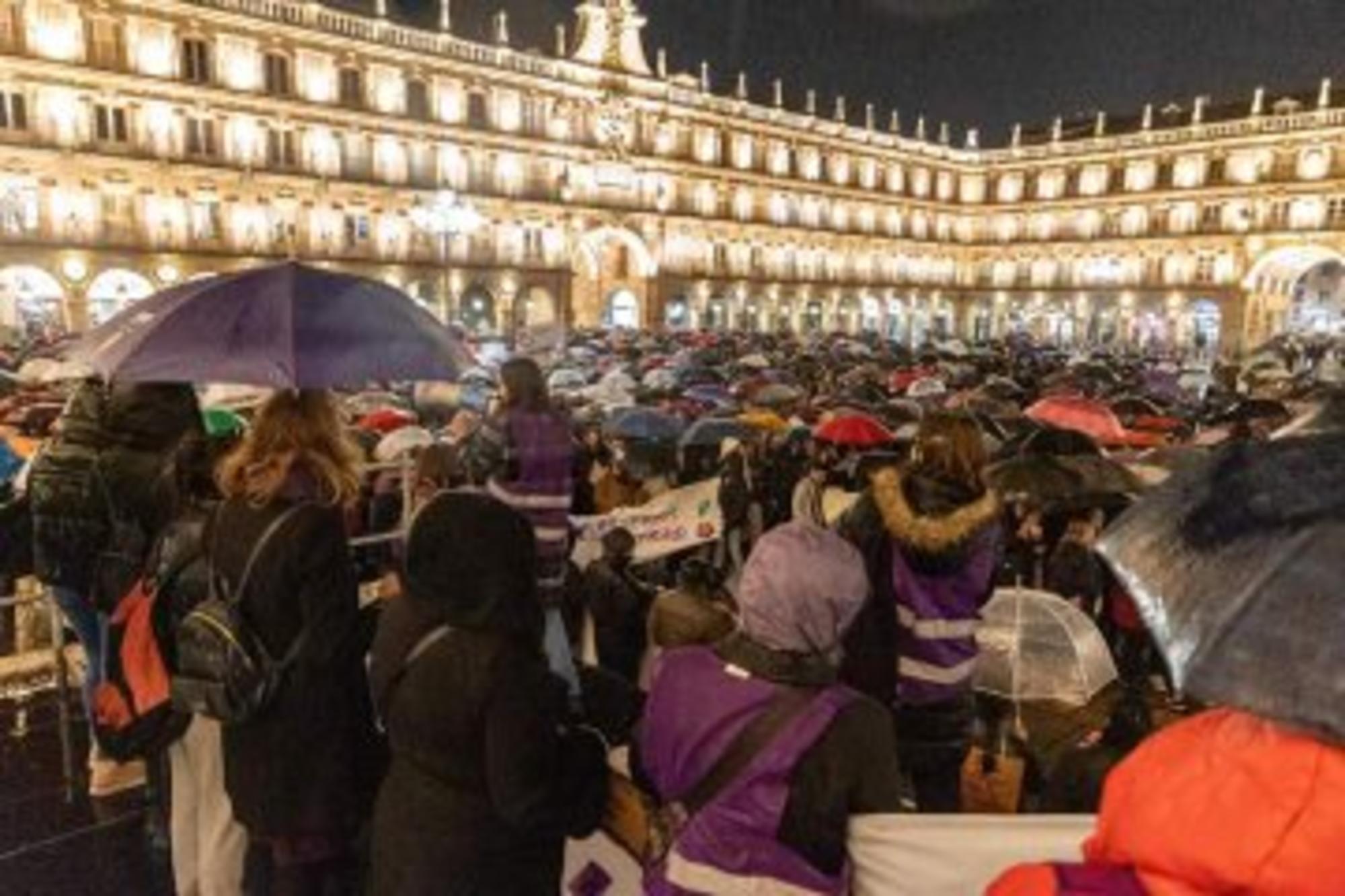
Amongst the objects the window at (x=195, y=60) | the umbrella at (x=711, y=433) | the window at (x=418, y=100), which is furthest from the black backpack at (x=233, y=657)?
the window at (x=418, y=100)

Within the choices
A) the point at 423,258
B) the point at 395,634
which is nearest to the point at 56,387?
the point at 395,634

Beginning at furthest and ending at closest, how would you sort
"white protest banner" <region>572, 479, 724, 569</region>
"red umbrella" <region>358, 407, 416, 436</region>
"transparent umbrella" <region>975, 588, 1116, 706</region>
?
"red umbrella" <region>358, 407, 416, 436</region>, "white protest banner" <region>572, 479, 724, 569</region>, "transparent umbrella" <region>975, 588, 1116, 706</region>

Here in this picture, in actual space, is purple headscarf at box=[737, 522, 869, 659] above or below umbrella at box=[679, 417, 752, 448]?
above

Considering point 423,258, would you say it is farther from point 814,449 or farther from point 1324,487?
point 1324,487

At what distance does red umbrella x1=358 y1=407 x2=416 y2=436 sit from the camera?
9.22 meters

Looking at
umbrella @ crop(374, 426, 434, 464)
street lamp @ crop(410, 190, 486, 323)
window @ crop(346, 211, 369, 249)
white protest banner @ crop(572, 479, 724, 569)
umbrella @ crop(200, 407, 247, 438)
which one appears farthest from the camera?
window @ crop(346, 211, 369, 249)

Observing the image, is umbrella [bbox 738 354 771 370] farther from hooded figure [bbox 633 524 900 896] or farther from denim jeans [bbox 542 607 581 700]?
hooded figure [bbox 633 524 900 896]

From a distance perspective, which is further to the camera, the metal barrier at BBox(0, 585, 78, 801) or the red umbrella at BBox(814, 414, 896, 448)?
the red umbrella at BBox(814, 414, 896, 448)

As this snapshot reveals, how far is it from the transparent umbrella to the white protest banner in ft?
7.60

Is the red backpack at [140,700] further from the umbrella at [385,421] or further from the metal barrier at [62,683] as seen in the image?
the umbrella at [385,421]

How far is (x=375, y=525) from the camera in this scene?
6902 millimetres

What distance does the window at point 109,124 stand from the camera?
35.8m

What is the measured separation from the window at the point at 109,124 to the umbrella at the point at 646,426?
36.2 meters

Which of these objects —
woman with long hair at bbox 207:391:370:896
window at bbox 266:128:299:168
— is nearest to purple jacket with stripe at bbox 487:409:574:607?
woman with long hair at bbox 207:391:370:896
